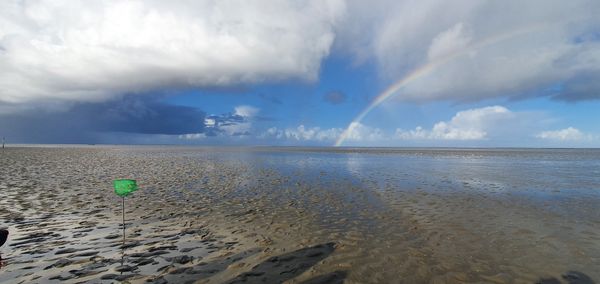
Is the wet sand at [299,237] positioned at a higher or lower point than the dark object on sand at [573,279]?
higher

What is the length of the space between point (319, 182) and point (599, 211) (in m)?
18.0

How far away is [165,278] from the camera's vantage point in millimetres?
7289

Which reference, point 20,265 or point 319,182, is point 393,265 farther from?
point 319,182

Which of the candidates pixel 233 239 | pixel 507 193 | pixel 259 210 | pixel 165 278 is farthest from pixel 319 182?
pixel 165 278

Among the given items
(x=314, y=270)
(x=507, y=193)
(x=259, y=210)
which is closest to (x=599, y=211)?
(x=507, y=193)

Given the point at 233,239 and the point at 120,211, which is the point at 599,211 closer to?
the point at 233,239

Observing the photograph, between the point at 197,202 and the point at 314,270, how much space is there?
1109 centimetres

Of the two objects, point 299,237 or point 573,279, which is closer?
point 573,279

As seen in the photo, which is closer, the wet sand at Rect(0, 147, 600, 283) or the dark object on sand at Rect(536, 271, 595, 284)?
the dark object on sand at Rect(536, 271, 595, 284)

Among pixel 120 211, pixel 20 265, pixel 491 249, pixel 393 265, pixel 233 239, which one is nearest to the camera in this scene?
pixel 20 265

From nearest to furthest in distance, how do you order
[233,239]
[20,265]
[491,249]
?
[20,265] → [491,249] → [233,239]

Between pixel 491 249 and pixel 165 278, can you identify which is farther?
pixel 491 249

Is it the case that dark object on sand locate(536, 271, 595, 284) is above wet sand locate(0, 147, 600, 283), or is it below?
below

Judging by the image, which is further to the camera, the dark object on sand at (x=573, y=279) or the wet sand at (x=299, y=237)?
the wet sand at (x=299, y=237)
